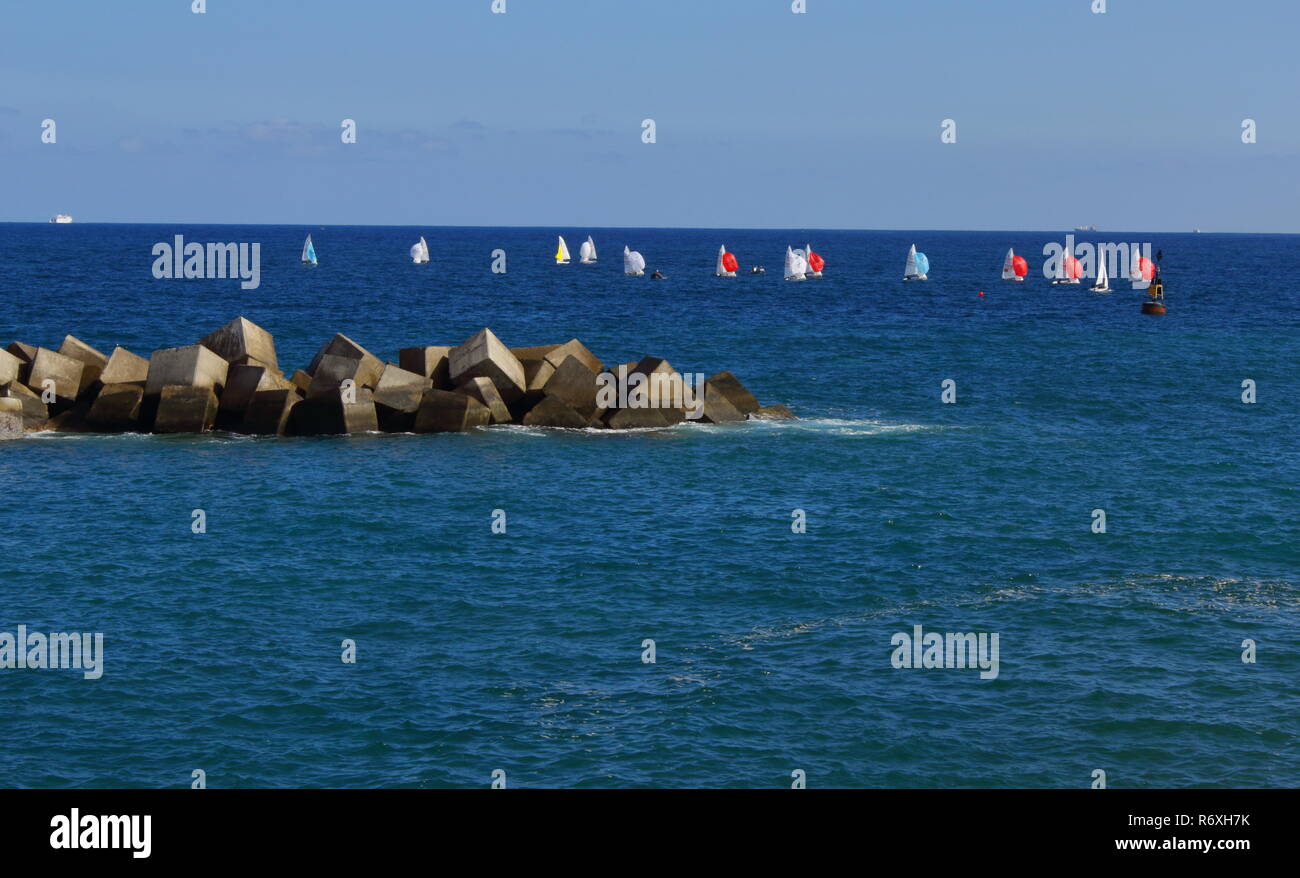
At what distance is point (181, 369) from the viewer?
4359 cm

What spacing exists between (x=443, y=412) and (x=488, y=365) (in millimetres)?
2233

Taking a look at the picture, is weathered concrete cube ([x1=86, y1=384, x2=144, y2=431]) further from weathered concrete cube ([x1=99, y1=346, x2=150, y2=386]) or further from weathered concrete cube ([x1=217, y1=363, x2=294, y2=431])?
weathered concrete cube ([x1=217, y1=363, x2=294, y2=431])

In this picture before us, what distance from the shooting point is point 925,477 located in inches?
1553

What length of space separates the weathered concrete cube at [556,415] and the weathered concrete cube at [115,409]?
12.0 meters

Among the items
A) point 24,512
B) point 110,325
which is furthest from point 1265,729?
point 110,325

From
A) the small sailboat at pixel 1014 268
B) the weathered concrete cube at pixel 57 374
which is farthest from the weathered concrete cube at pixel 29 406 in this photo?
the small sailboat at pixel 1014 268

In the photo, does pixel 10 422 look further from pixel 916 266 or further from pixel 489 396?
pixel 916 266

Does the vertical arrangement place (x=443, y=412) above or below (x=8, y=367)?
below

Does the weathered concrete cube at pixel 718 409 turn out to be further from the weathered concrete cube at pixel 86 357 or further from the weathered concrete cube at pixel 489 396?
the weathered concrete cube at pixel 86 357

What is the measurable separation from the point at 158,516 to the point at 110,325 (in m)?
51.6

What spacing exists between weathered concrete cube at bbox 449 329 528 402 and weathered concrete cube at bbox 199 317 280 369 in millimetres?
6111

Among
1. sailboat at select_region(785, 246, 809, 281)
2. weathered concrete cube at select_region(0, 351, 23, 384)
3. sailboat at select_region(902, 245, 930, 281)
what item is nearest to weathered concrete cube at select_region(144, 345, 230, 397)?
weathered concrete cube at select_region(0, 351, 23, 384)

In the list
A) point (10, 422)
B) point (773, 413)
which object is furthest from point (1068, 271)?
point (10, 422)

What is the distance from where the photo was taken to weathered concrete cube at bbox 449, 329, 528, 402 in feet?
149
